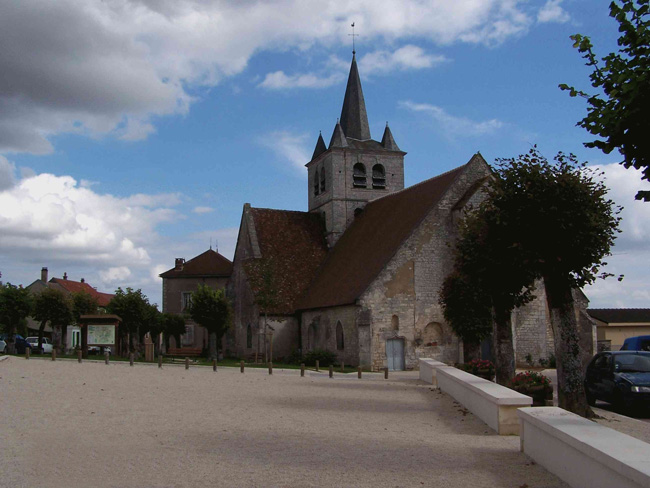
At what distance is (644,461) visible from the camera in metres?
5.69

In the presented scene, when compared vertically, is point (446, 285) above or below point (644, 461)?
above

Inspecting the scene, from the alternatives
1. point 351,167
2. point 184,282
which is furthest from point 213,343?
point 184,282

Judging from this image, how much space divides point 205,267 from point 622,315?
106 feet

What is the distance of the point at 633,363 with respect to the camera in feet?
49.8

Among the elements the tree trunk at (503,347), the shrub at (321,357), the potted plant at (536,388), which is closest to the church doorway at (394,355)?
the shrub at (321,357)

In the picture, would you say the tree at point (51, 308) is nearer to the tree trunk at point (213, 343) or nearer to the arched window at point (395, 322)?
the tree trunk at point (213, 343)

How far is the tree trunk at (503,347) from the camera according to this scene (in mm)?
17984

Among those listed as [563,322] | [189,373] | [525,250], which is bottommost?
[189,373]

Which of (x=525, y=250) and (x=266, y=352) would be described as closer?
(x=525, y=250)

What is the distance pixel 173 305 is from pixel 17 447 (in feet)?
149

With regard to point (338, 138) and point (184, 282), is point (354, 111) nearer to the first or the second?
point (338, 138)

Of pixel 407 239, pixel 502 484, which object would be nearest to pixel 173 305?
pixel 407 239

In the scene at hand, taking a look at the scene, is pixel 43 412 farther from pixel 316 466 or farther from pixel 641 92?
pixel 641 92

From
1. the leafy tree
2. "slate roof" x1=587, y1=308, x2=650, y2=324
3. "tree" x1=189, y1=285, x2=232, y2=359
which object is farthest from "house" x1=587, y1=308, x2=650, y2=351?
the leafy tree
